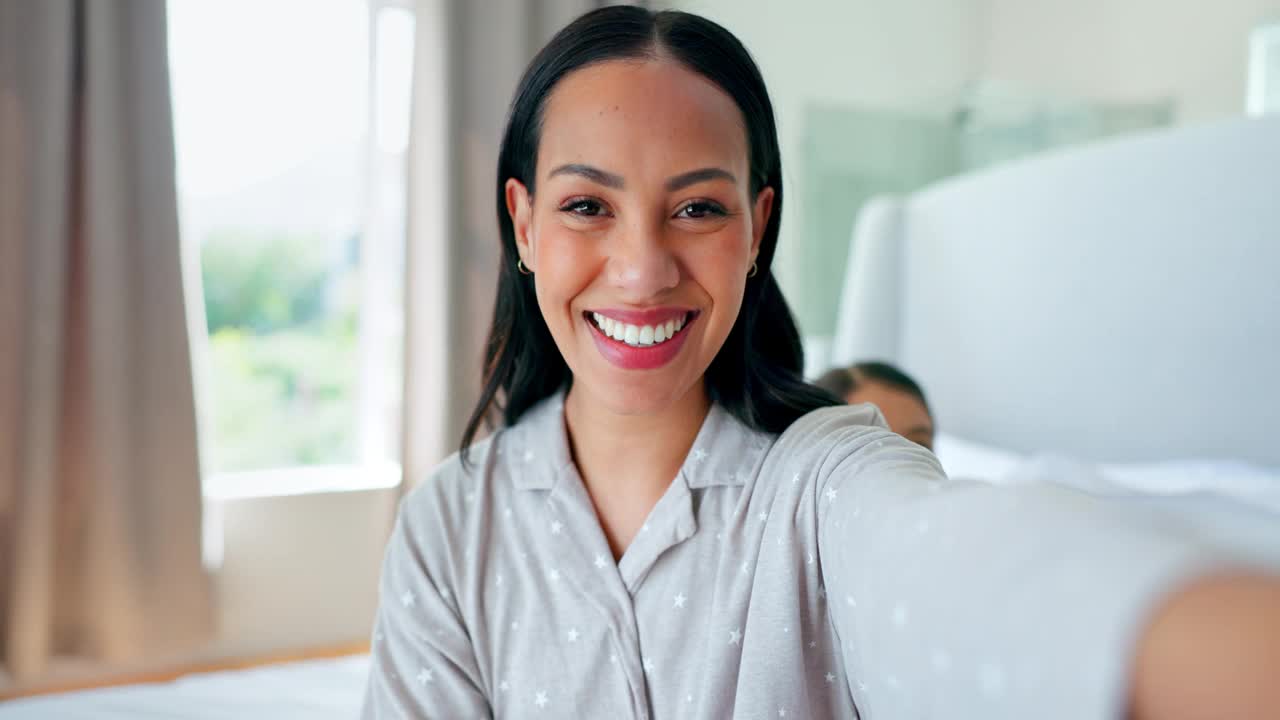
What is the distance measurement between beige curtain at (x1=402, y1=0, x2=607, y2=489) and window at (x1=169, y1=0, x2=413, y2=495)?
0.08 meters

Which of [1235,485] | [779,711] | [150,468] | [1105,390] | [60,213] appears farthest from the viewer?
[150,468]

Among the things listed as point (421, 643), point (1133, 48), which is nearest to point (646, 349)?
point (421, 643)

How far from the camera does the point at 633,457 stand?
3.06ft

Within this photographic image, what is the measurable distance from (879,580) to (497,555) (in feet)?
1.65

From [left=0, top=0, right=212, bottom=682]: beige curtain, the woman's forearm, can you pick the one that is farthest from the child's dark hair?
[left=0, top=0, right=212, bottom=682]: beige curtain

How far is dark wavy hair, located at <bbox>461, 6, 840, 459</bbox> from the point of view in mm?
813

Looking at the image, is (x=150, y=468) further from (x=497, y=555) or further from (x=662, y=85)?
(x=662, y=85)

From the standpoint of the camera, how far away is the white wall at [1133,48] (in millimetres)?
1726

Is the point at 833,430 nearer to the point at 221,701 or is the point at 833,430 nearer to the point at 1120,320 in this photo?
the point at 221,701

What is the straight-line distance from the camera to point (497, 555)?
0.91 m

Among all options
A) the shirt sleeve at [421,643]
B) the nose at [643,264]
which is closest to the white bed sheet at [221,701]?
the shirt sleeve at [421,643]

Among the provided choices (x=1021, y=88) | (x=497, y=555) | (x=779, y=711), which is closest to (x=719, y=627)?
(x=779, y=711)

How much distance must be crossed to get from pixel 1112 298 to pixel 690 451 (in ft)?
4.20

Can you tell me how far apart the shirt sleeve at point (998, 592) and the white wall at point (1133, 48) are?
1.64 m
